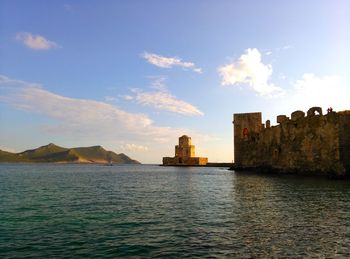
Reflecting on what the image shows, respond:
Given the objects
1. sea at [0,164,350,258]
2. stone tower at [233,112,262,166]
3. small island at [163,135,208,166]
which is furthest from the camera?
small island at [163,135,208,166]

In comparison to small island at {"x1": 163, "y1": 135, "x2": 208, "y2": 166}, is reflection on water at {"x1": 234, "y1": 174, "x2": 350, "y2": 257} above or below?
below

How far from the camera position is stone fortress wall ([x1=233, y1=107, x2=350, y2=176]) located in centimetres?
4897

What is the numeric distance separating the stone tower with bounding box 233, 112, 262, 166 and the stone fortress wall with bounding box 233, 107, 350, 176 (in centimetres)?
155

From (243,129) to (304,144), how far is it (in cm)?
3701

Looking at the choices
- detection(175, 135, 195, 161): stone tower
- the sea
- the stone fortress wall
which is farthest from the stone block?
detection(175, 135, 195, 161): stone tower

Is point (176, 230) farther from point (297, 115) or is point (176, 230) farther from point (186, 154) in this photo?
point (186, 154)

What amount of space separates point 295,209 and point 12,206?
2084 centimetres

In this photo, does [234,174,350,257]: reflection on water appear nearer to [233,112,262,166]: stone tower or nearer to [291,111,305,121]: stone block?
[291,111,305,121]: stone block

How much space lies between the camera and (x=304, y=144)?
193 ft

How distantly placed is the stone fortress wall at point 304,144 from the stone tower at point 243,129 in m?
1.55

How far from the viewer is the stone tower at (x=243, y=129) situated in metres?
93.6

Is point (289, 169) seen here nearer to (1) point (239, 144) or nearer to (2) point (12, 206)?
(1) point (239, 144)

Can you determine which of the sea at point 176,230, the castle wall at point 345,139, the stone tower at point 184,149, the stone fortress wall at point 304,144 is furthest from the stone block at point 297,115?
the stone tower at point 184,149

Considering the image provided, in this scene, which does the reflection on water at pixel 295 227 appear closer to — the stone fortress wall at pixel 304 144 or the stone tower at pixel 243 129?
the stone fortress wall at pixel 304 144
